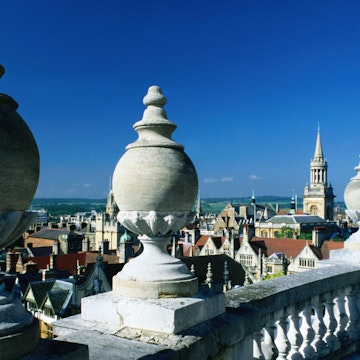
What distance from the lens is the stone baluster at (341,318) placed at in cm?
538

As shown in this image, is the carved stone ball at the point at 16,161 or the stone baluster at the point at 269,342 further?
the stone baluster at the point at 269,342

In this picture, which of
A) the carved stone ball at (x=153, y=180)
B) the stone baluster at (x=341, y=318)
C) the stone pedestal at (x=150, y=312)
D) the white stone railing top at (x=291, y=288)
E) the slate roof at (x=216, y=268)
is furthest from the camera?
the slate roof at (x=216, y=268)

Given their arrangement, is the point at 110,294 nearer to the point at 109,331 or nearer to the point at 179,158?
Result: the point at 109,331

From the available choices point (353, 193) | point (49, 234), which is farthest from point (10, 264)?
point (49, 234)

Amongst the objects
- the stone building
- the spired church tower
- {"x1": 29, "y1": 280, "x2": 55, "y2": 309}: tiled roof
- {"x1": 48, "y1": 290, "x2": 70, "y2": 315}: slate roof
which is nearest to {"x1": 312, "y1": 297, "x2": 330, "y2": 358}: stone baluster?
{"x1": 48, "y1": 290, "x2": 70, "y2": 315}: slate roof

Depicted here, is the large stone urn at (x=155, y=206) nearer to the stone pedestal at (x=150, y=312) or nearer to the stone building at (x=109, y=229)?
the stone pedestal at (x=150, y=312)

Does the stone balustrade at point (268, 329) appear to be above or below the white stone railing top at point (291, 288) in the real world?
below

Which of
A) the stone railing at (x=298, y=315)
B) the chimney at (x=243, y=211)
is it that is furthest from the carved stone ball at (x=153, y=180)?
the chimney at (x=243, y=211)

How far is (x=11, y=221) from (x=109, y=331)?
5.16 feet

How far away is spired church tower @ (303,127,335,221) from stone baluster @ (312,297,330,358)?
109m

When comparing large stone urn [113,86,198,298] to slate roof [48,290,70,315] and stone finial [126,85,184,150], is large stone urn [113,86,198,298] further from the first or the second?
slate roof [48,290,70,315]

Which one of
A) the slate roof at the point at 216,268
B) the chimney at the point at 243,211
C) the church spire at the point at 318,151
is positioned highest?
the church spire at the point at 318,151

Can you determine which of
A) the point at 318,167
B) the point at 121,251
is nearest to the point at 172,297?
the point at 121,251

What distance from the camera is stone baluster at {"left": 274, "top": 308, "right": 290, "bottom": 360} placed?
179 inches
